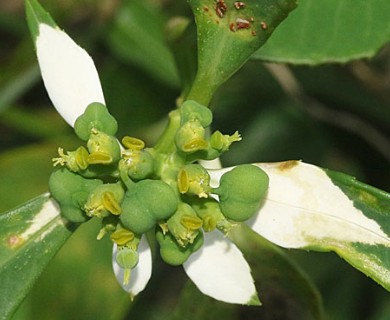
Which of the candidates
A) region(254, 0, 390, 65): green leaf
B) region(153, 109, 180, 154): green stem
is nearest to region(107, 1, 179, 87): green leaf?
region(254, 0, 390, 65): green leaf

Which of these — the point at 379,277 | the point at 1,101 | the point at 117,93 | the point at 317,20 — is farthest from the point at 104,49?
the point at 379,277

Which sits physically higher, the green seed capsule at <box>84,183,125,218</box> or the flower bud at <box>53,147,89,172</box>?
the flower bud at <box>53,147,89,172</box>

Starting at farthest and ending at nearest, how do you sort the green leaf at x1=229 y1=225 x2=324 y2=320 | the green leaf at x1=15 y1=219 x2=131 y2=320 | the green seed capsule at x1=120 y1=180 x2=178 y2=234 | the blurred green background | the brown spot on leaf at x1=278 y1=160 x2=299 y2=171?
the blurred green background
the green leaf at x1=15 y1=219 x2=131 y2=320
the green leaf at x1=229 y1=225 x2=324 y2=320
the brown spot on leaf at x1=278 y1=160 x2=299 y2=171
the green seed capsule at x1=120 y1=180 x2=178 y2=234

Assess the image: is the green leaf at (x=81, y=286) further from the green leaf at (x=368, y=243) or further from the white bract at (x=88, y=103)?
the green leaf at (x=368, y=243)

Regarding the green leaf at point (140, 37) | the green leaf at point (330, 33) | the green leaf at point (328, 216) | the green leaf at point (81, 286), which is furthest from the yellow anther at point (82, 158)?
the green leaf at point (140, 37)

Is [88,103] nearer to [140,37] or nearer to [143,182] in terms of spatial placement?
[143,182]

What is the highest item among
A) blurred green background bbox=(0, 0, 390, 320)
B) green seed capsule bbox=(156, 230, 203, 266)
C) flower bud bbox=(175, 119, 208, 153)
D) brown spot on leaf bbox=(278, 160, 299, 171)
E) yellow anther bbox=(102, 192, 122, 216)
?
flower bud bbox=(175, 119, 208, 153)

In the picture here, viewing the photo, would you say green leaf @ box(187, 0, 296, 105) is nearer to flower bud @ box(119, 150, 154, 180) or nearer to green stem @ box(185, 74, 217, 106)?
green stem @ box(185, 74, 217, 106)

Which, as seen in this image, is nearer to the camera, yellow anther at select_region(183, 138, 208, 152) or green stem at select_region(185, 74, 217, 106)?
yellow anther at select_region(183, 138, 208, 152)
